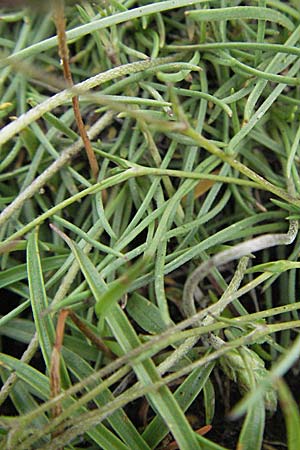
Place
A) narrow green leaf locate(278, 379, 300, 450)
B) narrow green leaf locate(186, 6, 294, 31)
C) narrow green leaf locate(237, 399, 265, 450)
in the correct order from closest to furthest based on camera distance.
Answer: narrow green leaf locate(278, 379, 300, 450) → narrow green leaf locate(237, 399, 265, 450) → narrow green leaf locate(186, 6, 294, 31)

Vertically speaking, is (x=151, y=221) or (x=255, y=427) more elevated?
(x=151, y=221)

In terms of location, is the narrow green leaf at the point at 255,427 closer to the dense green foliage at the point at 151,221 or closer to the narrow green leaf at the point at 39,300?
the dense green foliage at the point at 151,221

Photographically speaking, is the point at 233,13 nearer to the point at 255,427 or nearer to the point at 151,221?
the point at 151,221

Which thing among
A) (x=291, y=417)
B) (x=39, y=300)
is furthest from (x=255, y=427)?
(x=39, y=300)

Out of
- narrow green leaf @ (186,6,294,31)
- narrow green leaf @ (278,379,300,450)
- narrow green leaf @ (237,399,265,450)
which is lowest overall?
narrow green leaf @ (237,399,265,450)

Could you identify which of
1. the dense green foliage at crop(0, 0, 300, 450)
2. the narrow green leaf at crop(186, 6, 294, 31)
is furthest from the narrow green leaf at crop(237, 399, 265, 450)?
the narrow green leaf at crop(186, 6, 294, 31)

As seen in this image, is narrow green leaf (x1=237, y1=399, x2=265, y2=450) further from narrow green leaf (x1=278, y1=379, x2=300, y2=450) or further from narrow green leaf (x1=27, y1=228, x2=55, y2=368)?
narrow green leaf (x1=27, y1=228, x2=55, y2=368)

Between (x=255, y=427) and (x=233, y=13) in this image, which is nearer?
(x=255, y=427)

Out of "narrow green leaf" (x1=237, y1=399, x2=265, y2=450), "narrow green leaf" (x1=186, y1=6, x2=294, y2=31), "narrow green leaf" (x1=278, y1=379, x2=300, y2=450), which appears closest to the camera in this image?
"narrow green leaf" (x1=278, y1=379, x2=300, y2=450)

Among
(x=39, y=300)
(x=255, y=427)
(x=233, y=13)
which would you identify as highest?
(x=233, y=13)

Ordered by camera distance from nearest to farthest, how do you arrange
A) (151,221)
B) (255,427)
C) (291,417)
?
1. (291,417)
2. (255,427)
3. (151,221)

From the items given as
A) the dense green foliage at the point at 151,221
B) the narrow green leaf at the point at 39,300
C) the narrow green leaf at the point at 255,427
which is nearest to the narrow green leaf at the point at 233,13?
the dense green foliage at the point at 151,221

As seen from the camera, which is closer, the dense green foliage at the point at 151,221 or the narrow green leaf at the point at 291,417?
the narrow green leaf at the point at 291,417
